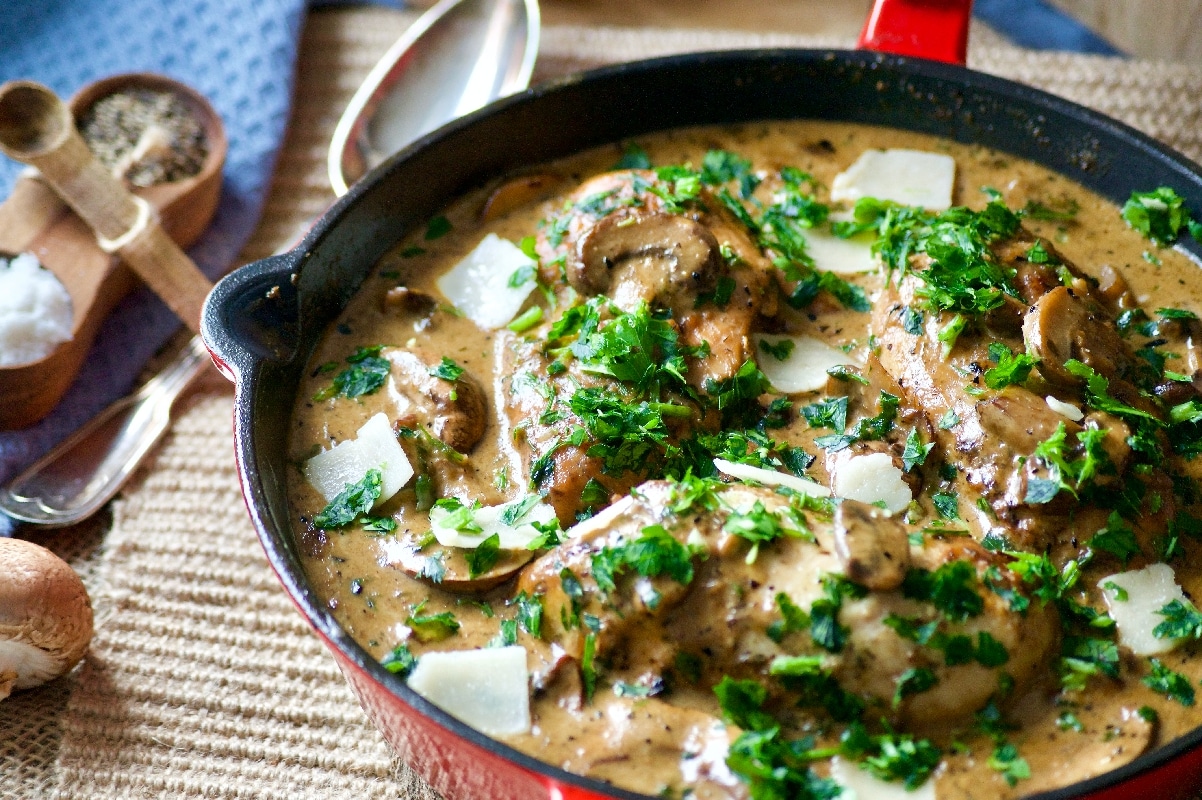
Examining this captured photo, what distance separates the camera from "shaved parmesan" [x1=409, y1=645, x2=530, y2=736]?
2.64 metres

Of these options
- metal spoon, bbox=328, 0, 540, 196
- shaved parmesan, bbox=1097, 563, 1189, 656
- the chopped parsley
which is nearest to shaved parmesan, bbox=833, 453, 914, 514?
the chopped parsley

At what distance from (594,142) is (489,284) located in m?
0.83

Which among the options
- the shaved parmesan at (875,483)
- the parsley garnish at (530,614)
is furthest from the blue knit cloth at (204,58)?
the shaved parmesan at (875,483)

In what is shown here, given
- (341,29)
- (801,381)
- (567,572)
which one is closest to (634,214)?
(801,381)

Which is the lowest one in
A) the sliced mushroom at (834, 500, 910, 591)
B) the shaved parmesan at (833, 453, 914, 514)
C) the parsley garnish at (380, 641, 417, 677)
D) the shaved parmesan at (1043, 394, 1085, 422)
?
the parsley garnish at (380, 641, 417, 677)

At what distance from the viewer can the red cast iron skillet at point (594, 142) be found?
10.0 feet

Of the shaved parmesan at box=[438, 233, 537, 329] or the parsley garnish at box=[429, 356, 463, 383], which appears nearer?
the parsley garnish at box=[429, 356, 463, 383]

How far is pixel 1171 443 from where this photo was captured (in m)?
3.15

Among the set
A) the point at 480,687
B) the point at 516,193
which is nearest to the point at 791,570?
the point at 480,687

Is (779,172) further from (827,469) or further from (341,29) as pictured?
(341,29)

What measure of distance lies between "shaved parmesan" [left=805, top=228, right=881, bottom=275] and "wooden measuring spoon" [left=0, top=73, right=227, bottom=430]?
212 cm

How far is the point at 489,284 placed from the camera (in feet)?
11.9

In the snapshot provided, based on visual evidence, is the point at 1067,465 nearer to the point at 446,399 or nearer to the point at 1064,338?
the point at 1064,338

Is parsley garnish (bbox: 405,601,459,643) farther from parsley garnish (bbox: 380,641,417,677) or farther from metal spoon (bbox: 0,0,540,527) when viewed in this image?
metal spoon (bbox: 0,0,540,527)
